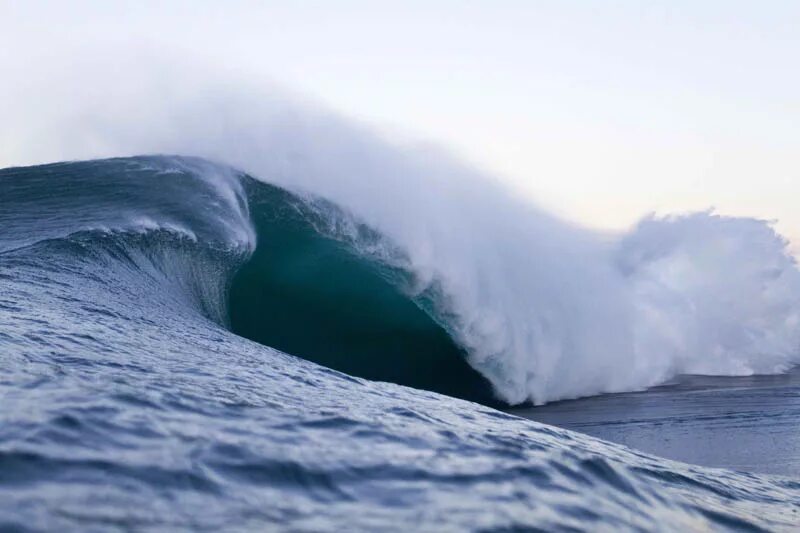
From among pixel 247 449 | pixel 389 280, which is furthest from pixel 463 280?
pixel 247 449

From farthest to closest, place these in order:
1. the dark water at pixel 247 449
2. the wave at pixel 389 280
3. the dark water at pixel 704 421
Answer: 1. the wave at pixel 389 280
2. the dark water at pixel 704 421
3. the dark water at pixel 247 449

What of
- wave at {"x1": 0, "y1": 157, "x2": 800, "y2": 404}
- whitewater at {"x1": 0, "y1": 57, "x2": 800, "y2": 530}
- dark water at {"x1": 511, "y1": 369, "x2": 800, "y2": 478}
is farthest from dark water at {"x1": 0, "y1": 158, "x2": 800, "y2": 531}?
wave at {"x1": 0, "y1": 157, "x2": 800, "y2": 404}

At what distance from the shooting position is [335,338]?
1003 cm

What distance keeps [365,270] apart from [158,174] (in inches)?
113

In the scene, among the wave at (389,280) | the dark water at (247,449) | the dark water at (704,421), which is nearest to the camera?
the dark water at (247,449)

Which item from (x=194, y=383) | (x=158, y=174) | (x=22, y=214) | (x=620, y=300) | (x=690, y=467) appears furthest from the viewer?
(x=620, y=300)

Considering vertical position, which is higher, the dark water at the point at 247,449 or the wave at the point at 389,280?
the wave at the point at 389,280

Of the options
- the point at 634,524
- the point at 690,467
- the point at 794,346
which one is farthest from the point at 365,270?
the point at 794,346

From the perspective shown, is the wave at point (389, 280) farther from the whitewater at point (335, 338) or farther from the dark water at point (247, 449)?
A: the dark water at point (247, 449)

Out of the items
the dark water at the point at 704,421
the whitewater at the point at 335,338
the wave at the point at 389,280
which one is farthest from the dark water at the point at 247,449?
the wave at the point at 389,280

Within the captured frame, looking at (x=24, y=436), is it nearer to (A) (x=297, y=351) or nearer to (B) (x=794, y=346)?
(A) (x=297, y=351)

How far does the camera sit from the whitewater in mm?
2045

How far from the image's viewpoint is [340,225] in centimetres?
1055

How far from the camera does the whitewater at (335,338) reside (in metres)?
2.04
